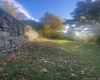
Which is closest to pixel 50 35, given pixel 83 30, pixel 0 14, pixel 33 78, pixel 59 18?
pixel 59 18

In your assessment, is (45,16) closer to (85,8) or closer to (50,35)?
(50,35)

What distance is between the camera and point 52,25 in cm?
4291

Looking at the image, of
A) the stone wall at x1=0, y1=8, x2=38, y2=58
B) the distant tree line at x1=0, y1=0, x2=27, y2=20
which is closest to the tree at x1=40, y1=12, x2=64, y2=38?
the distant tree line at x1=0, y1=0, x2=27, y2=20

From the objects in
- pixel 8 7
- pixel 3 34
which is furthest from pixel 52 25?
pixel 3 34

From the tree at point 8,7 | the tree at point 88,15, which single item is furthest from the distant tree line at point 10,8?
the tree at point 88,15

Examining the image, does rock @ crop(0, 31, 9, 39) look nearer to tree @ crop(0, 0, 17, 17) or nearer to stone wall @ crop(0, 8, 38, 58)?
stone wall @ crop(0, 8, 38, 58)

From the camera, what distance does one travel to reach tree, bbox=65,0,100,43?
26781mm

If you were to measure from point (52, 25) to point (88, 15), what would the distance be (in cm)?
1626

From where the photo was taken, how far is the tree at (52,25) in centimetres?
3998

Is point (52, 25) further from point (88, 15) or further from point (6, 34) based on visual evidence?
point (6, 34)

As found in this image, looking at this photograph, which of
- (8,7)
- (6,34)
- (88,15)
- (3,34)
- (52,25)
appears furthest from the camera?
(8,7)

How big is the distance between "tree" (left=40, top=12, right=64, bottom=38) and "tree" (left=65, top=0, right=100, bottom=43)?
35.1 feet

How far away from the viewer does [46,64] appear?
744 cm

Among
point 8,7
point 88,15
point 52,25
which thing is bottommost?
point 52,25
